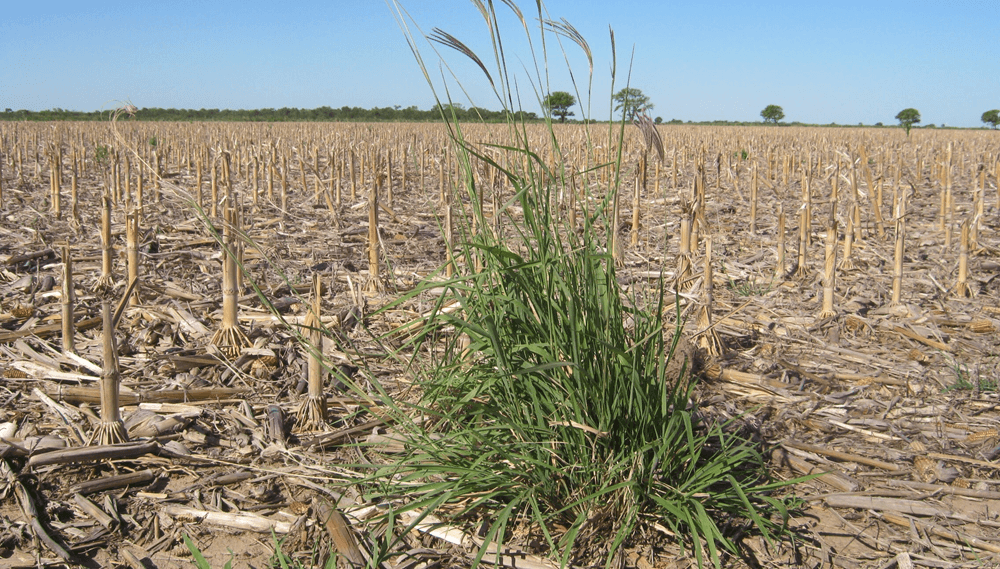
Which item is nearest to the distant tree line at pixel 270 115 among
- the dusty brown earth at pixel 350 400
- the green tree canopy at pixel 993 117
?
the dusty brown earth at pixel 350 400

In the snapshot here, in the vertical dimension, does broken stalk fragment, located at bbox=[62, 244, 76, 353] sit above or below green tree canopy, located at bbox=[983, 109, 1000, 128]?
below

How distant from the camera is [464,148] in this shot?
1.98 m

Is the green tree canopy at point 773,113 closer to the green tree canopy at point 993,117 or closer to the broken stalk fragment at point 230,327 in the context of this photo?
the green tree canopy at point 993,117

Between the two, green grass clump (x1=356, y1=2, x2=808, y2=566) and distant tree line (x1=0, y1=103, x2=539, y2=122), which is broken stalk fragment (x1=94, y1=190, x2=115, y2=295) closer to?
green grass clump (x1=356, y1=2, x2=808, y2=566)

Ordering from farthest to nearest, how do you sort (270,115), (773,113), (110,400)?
(773,113) < (270,115) < (110,400)

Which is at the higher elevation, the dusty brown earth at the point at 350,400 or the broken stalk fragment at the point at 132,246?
the broken stalk fragment at the point at 132,246

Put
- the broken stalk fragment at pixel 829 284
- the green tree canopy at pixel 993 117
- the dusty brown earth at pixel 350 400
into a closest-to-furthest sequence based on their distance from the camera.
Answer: the dusty brown earth at pixel 350 400
the broken stalk fragment at pixel 829 284
the green tree canopy at pixel 993 117

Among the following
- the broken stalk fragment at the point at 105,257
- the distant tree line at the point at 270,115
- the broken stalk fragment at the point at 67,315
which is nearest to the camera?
the broken stalk fragment at the point at 67,315

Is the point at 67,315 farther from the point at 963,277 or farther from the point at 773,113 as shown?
the point at 773,113

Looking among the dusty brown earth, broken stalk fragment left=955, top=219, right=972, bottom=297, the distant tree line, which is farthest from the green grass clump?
the distant tree line

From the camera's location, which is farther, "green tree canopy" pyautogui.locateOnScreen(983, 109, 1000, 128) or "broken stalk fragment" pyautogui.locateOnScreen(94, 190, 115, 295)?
"green tree canopy" pyautogui.locateOnScreen(983, 109, 1000, 128)

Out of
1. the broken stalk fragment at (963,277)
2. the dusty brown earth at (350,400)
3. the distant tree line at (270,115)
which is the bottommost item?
the dusty brown earth at (350,400)

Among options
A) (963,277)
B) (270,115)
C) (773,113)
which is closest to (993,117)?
(773,113)

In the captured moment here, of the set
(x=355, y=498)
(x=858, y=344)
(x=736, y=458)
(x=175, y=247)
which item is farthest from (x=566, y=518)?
(x=175, y=247)
